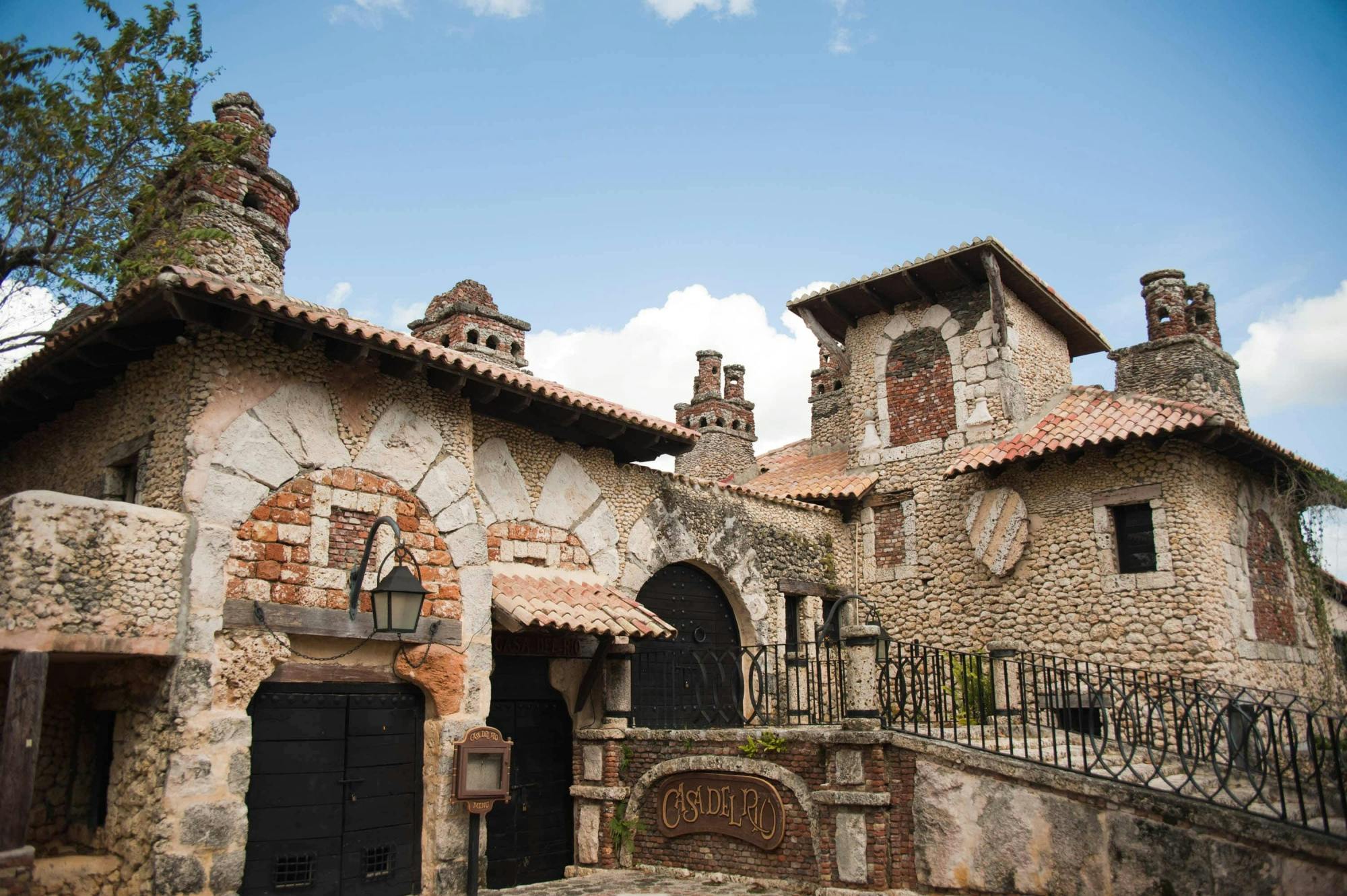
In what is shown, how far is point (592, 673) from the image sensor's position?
10.1m

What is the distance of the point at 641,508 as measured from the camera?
11.3m

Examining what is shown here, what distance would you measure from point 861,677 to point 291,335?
563 centimetres

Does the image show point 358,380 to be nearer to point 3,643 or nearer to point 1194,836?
point 3,643

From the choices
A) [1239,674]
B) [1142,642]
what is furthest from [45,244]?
[1239,674]

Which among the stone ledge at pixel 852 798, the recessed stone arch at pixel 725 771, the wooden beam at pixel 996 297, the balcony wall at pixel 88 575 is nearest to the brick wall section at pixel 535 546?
the recessed stone arch at pixel 725 771

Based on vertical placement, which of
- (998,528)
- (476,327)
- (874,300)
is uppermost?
(874,300)

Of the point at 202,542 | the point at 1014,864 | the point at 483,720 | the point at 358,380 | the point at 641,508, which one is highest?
the point at 358,380

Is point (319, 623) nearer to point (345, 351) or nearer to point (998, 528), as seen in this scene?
point (345, 351)

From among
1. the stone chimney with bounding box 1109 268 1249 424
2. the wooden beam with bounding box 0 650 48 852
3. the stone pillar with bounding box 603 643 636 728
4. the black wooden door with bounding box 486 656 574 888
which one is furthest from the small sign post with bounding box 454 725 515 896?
the stone chimney with bounding box 1109 268 1249 424

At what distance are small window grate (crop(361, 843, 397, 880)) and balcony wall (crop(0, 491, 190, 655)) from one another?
2393 mm

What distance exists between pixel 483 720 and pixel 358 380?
10.7 feet

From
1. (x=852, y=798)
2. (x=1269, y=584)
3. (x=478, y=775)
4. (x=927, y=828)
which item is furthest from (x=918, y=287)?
(x=478, y=775)

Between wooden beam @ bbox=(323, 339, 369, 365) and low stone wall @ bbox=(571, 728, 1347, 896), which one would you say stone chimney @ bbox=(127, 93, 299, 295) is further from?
low stone wall @ bbox=(571, 728, 1347, 896)

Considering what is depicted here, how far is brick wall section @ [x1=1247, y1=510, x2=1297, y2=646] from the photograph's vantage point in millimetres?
12117
